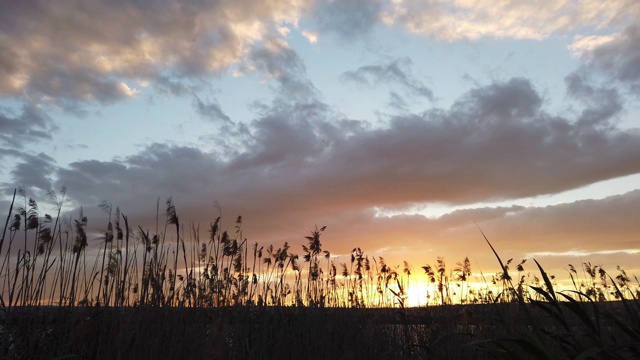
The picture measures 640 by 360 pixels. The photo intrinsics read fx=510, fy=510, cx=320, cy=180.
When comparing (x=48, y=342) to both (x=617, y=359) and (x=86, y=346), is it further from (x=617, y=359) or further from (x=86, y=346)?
(x=617, y=359)

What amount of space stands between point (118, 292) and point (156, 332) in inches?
27.5

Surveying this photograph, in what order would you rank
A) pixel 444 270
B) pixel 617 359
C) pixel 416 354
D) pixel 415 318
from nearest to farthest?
pixel 617 359 < pixel 416 354 < pixel 415 318 < pixel 444 270

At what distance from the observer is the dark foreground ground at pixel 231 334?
5.57m

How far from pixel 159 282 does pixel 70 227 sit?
4.79 ft

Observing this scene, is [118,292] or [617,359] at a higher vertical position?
[118,292]

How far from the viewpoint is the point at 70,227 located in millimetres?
6855

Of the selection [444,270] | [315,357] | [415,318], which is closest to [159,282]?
[315,357]

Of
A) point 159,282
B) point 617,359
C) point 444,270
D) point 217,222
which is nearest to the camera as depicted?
point 617,359

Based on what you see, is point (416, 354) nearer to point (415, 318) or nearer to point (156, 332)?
point (415, 318)

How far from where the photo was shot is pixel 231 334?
25.3 ft

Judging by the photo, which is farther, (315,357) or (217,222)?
(217,222)

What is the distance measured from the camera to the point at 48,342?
20.4 ft

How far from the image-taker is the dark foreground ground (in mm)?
5574

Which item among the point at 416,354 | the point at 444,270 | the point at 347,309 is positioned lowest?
the point at 416,354
